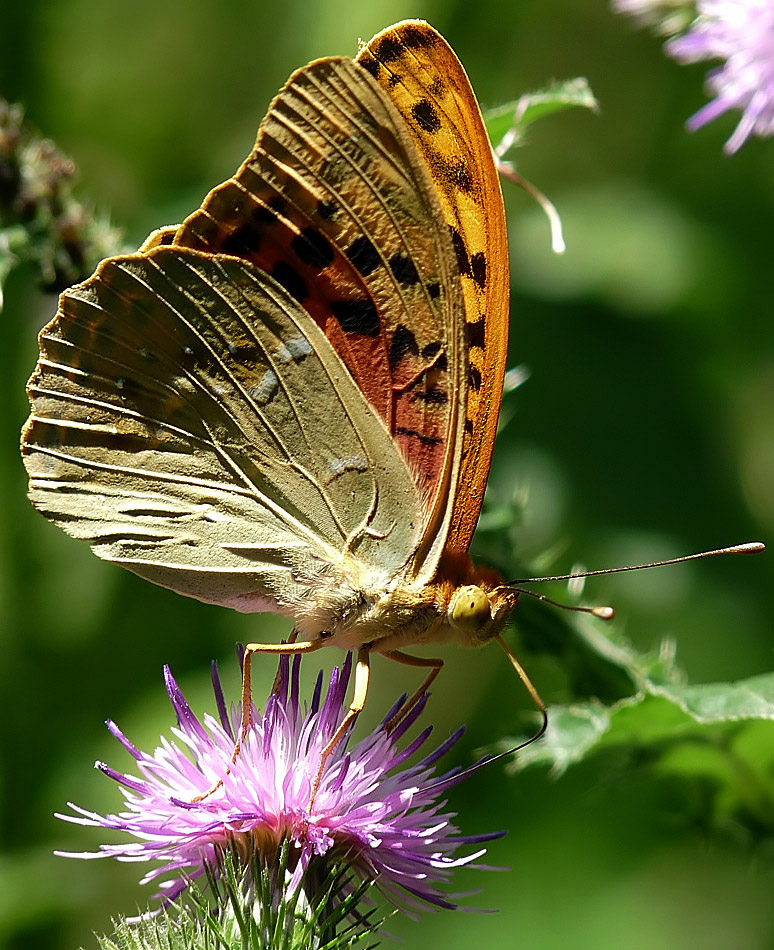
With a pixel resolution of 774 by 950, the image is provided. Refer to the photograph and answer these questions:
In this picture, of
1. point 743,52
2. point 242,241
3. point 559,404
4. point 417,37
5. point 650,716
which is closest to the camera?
point 417,37

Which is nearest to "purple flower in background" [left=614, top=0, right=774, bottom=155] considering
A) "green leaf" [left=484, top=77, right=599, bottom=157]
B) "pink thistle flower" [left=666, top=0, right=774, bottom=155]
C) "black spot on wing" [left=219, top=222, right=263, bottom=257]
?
"pink thistle flower" [left=666, top=0, right=774, bottom=155]

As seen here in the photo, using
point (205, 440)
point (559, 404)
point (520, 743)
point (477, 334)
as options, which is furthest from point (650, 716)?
point (559, 404)

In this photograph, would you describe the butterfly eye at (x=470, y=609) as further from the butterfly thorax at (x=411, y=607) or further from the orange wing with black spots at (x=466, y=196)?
the orange wing with black spots at (x=466, y=196)

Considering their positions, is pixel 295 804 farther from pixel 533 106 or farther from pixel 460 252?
pixel 533 106

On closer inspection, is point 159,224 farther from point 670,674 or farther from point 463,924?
point 463,924

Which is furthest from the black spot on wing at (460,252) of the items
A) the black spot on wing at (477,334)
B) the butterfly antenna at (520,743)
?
the butterfly antenna at (520,743)

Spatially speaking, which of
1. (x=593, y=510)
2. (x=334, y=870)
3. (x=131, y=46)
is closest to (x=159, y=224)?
(x=131, y=46)
